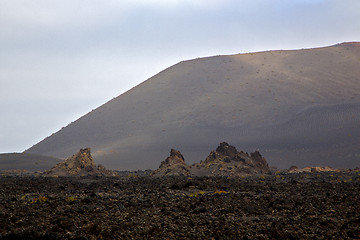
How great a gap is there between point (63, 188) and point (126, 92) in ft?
360

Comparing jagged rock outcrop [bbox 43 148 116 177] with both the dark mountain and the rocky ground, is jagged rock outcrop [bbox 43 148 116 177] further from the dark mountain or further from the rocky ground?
the rocky ground

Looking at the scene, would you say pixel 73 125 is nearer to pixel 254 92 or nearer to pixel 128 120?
pixel 128 120

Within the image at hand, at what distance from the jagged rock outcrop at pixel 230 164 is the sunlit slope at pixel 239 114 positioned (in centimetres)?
3110

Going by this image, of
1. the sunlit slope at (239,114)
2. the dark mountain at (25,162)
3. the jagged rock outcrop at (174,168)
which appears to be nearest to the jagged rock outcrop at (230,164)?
the jagged rock outcrop at (174,168)

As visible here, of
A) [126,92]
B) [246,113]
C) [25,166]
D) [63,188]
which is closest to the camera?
[63,188]

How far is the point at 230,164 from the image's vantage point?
42.9 m

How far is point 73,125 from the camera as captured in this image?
4756 inches

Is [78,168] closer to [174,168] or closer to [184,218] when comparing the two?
[174,168]

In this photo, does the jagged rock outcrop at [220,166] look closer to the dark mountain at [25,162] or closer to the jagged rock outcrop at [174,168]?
the jagged rock outcrop at [174,168]

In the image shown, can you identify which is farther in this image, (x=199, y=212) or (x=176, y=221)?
(x=199, y=212)

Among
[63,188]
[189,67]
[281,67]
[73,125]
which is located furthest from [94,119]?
[63,188]

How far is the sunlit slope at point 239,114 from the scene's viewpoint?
84500 mm

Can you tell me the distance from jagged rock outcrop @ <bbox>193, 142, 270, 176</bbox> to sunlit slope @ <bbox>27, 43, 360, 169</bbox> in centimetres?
3110

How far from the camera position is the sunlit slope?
277 ft
